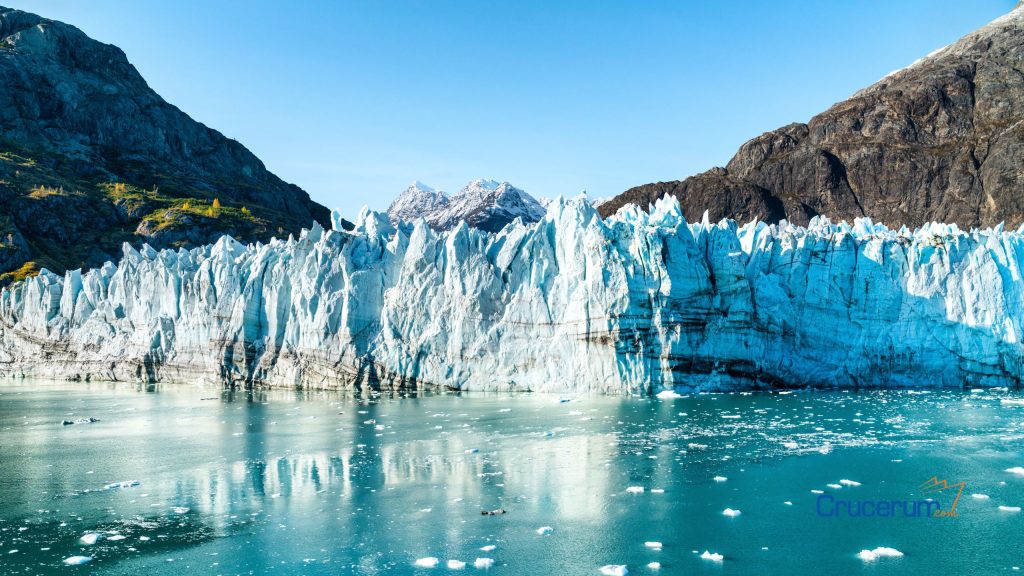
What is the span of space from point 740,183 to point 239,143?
56.4 m

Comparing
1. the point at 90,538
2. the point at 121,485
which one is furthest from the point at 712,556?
the point at 121,485

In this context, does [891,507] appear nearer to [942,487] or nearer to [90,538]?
[942,487]

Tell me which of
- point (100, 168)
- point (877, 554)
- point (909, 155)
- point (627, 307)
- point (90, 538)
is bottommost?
point (877, 554)

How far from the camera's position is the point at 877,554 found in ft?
26.3

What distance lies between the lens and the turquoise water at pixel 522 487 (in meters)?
8.21

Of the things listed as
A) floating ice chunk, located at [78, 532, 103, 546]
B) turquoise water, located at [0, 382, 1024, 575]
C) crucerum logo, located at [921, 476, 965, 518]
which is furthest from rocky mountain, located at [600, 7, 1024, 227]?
floating ice chunk, located at [78, 532, 103, 546]

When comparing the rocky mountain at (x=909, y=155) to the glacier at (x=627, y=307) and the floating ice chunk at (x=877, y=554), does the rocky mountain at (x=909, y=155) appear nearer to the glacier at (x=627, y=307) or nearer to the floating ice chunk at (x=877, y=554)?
the glacier at (x=627, y=307)

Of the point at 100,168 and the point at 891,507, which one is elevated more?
the point at 100,168

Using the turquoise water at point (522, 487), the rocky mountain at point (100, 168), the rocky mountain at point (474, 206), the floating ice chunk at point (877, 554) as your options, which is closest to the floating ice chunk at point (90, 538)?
the turquoise water at point (522, 487)

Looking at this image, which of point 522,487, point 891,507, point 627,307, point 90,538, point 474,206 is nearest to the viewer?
point 90,538

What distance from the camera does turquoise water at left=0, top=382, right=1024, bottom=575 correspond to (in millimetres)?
8211

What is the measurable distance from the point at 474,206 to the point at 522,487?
72.6 m

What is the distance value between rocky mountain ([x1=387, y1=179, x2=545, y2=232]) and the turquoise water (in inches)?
2174

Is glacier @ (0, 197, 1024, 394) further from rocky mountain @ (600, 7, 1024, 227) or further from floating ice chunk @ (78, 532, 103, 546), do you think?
rocky mountain @ (600, 7, 1024, 227)
